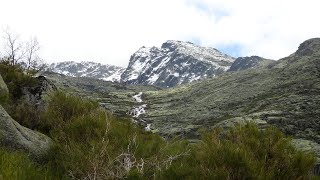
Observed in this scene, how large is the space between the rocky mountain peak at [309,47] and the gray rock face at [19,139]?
181016 mm

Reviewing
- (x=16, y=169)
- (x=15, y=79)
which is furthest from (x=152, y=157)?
(x=15, y=79)

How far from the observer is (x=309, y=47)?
185250 millimetres

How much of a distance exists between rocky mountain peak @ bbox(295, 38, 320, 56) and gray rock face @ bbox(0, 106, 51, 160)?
18102cm

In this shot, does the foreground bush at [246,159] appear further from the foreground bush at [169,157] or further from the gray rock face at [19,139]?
the gray rock face at [19,139]

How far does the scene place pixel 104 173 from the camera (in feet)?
22.2

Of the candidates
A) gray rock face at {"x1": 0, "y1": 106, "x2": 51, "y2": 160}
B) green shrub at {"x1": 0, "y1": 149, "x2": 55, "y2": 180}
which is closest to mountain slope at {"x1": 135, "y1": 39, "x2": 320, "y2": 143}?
gray rock face at {"x1": 0, "y1": 106, "x2": 51, "y2": 160}

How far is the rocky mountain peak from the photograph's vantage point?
178 metres

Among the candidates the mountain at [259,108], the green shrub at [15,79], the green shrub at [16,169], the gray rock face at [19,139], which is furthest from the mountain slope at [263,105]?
the green shrub at [16,169]

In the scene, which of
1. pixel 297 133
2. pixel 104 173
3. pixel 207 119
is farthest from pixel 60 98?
pixel 207 119

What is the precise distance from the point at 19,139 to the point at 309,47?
193197mm

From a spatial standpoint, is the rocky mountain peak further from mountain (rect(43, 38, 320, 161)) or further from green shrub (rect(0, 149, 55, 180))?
green shrub (rect(0, 149, 55, 180))

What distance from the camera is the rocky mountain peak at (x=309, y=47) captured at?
17838 centimetres

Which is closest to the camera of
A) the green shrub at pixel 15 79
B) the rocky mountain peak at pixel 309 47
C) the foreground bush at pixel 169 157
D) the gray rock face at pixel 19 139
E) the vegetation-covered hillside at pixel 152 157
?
the vegetation-covered hillside at pixel 152 157

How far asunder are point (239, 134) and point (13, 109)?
6.44 metres
